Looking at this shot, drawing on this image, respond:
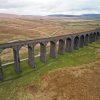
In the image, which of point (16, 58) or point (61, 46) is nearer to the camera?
point (16, 58)

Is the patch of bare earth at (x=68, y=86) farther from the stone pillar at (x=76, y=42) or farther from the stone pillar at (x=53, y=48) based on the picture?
the stone pillar at (x=76, y=42)

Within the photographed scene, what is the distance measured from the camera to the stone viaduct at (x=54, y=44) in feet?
160

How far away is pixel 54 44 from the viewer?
2483 inches

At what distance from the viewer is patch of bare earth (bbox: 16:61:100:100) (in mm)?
39903

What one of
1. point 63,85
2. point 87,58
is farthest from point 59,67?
point 87,58

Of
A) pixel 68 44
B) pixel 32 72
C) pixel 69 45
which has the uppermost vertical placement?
pixel 68 44

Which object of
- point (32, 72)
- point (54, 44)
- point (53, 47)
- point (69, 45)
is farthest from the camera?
point (69, 45)

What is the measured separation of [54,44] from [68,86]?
73.7 ft

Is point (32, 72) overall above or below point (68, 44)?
below

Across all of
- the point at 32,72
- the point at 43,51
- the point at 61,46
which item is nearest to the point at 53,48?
the point at 61,46

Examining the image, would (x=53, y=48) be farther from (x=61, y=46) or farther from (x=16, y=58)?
(x=16, y=58)

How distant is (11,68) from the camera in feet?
177

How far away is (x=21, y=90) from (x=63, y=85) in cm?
1006

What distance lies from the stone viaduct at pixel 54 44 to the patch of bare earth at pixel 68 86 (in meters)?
8.94
